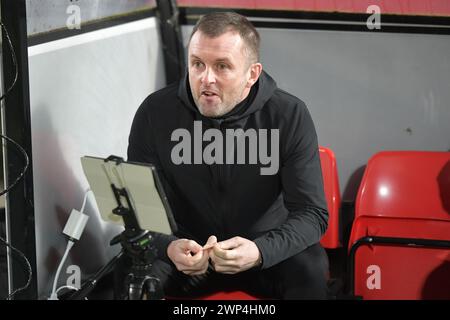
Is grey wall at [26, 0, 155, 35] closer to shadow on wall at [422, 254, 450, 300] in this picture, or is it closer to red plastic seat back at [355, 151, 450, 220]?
red plastic seat back at [355, 151, 450, 220]

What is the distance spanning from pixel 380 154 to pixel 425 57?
30 centimetres

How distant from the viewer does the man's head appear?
174 centimetres

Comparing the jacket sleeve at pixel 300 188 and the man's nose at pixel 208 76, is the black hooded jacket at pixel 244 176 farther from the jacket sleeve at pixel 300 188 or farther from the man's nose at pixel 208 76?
the man's nose at pixel 208 76

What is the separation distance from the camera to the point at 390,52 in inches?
77.4

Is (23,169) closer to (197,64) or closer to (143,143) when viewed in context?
(143,143)

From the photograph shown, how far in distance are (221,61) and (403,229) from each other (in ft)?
2.30

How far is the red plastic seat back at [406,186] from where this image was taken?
198 centimetres

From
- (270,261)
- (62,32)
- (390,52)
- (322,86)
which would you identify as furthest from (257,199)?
(62,32)

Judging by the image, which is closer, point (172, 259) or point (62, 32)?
point (172, 259)

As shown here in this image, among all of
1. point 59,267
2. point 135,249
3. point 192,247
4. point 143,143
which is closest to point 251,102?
point 143,143

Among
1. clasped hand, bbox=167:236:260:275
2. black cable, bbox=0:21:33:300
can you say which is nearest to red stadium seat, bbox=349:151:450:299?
clasped hand, bbox=167:236:260:275

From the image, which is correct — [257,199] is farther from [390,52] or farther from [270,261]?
[390,52]

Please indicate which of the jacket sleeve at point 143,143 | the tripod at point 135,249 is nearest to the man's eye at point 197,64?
the jacket sleeve at point 143,143

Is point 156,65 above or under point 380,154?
above
